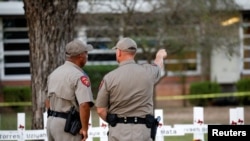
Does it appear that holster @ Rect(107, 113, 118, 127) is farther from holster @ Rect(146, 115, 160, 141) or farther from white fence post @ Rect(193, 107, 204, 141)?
white fence post @ Rect(193, 107, 204, 141)

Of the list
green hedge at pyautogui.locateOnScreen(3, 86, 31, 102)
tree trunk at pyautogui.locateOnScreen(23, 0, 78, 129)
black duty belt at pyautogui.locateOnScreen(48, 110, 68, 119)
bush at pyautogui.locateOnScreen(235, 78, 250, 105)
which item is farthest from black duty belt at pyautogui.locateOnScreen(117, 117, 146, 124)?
bush at pyautogui.locateOnScreen(235, 78, 250, 105)

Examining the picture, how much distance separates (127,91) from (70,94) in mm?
700

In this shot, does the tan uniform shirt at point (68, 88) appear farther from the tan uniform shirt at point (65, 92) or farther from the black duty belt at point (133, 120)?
the black duty belt at point (133, 120)

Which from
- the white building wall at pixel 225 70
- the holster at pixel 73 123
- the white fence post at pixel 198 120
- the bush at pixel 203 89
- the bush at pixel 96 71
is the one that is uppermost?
the holster at pixel 73 123

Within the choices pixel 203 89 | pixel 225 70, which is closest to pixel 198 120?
pixel 203 89

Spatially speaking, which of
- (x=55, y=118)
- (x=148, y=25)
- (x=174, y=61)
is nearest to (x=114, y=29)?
(x=148, y=25)

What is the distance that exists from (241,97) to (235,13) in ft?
18.8

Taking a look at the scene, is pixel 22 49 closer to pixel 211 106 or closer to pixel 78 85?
pixel 211 106

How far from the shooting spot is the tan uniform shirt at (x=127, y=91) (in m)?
6.49

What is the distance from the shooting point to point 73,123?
677 cm

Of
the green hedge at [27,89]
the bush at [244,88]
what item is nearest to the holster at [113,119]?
the green hedge at [27,89]

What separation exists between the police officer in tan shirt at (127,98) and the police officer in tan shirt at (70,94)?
0.68 feet

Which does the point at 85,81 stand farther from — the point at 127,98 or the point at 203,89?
the point at 203,89

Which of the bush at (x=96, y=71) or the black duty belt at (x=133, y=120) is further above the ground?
the black duty belt at (x=133, y=120)
